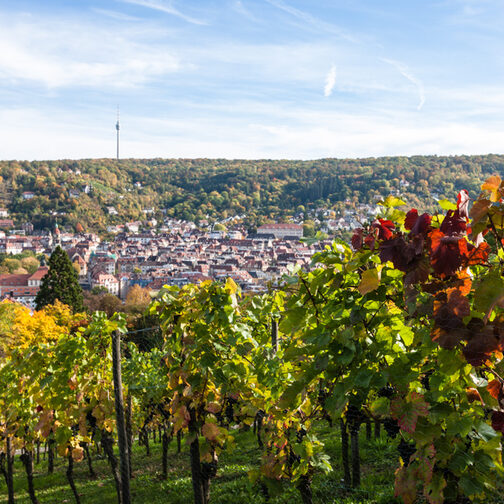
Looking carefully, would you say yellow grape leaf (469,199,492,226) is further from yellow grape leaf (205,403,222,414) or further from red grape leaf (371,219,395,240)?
yellow grape leaf (205,403,222,414)

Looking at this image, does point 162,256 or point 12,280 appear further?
point 162,256

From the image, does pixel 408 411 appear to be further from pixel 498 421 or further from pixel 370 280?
pixel 370 280

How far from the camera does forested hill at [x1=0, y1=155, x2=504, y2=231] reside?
159 meters

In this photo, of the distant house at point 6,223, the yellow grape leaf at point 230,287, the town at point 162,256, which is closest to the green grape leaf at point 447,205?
the yellow grape leaf at point 230,287

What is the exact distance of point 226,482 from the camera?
25.3ft

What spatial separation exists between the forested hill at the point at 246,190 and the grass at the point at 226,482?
13305 cm

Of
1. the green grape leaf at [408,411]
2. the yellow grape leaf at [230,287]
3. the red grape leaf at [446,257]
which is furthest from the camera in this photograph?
the yellow grape leaf at [230,287]

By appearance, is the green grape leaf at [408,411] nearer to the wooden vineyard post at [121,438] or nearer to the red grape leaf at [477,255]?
the red grape leaf at [477,255]

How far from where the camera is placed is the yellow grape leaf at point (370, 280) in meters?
1.89

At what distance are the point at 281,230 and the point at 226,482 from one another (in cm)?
15149

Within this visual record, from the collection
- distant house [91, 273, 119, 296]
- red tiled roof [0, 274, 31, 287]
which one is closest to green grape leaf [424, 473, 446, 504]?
red tiled roof [0, 274, 31, 287]

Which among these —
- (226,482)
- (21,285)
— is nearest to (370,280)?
(226,482)

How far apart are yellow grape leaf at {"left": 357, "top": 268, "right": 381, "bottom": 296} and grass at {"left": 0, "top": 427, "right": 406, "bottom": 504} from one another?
4167 millimetres

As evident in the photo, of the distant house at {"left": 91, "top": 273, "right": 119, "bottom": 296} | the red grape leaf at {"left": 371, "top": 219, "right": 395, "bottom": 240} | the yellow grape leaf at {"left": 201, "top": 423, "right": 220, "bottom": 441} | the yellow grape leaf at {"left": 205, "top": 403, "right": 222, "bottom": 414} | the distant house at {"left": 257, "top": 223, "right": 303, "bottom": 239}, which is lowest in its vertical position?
the distant house at {"left": 91, "top": 273, "right": 119, "bottom": 296}
